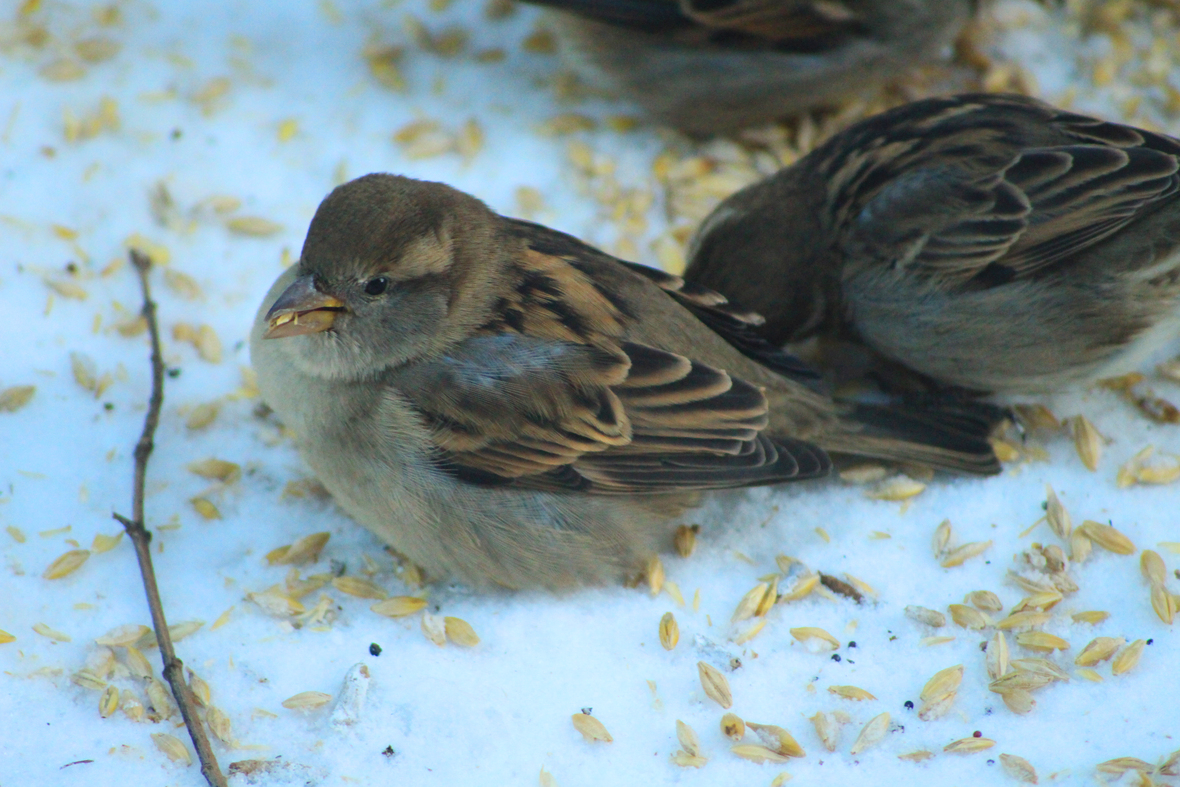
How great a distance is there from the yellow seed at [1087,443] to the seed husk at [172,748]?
2353 millimetres

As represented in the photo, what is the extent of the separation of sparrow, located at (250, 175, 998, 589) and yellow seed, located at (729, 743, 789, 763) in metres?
0.54

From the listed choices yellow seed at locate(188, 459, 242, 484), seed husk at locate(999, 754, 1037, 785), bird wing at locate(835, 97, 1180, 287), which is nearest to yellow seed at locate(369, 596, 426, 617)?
yellow seed at locate(188, 459, 242, 484)

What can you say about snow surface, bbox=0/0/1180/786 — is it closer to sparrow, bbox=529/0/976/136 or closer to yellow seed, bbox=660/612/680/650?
yellow seed, bbox=660/612/680/650

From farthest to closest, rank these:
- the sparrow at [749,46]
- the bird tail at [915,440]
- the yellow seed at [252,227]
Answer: the sparrow at [749,46]
the yellow seed at [252,227]
the bird tail at [915,440]

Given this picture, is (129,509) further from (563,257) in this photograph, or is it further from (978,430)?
(978,430)

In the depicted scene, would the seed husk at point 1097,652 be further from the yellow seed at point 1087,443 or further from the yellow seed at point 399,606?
the yellow seed at point 399,606

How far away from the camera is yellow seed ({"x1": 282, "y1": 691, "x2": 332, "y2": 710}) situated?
2.37 metres

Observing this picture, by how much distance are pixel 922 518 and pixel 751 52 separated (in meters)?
1.66

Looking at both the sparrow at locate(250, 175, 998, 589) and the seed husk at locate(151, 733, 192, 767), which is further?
the sparrow at locate(250, 175, 998, 589)

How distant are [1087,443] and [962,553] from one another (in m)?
0.55

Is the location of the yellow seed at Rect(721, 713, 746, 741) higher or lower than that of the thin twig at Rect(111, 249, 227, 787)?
higher

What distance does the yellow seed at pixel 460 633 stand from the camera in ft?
8.29

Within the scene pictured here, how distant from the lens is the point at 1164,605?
8.39 feet

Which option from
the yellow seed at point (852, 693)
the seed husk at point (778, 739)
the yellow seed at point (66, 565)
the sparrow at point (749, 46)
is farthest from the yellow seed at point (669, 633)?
the sparrow at point (749, 46)
